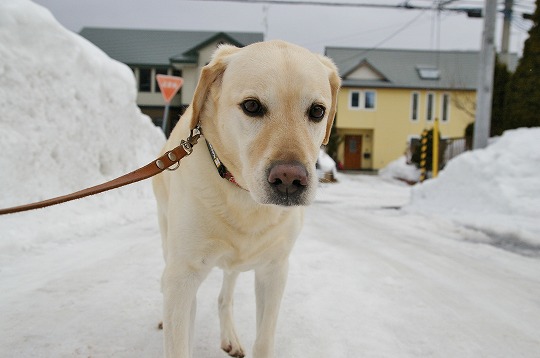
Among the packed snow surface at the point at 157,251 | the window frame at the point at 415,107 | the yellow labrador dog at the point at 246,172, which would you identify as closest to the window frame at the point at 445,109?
the window frame at the point at 415,107

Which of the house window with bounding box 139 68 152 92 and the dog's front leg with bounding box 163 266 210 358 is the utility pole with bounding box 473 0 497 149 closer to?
the dog's front leg with bounding box 163 266 210 358

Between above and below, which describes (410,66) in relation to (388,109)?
above

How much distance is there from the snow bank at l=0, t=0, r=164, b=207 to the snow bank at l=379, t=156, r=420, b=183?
700 inches

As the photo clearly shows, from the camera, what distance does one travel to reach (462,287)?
3.92 m

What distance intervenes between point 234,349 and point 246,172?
1.17 metres

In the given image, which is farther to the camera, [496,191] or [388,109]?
[388,109]

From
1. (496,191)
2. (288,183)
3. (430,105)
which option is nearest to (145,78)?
(430,105)

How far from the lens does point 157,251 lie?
15.9ft

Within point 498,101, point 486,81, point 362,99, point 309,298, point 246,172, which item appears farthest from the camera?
point 362,99

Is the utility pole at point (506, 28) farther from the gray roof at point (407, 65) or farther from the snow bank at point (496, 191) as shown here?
the gray roof at point (407, 65)

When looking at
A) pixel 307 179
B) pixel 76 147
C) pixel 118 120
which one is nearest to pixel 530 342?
pixel 307 179

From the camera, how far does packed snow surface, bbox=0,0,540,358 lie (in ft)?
→ 9.14

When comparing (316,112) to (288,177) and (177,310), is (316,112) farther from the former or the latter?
(177,310)

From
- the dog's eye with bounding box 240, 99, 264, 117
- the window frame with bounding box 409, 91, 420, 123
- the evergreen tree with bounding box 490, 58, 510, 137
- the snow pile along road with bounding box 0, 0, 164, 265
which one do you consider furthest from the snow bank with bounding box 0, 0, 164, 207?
the window frame with bounding box 409, 91, 420, 123
